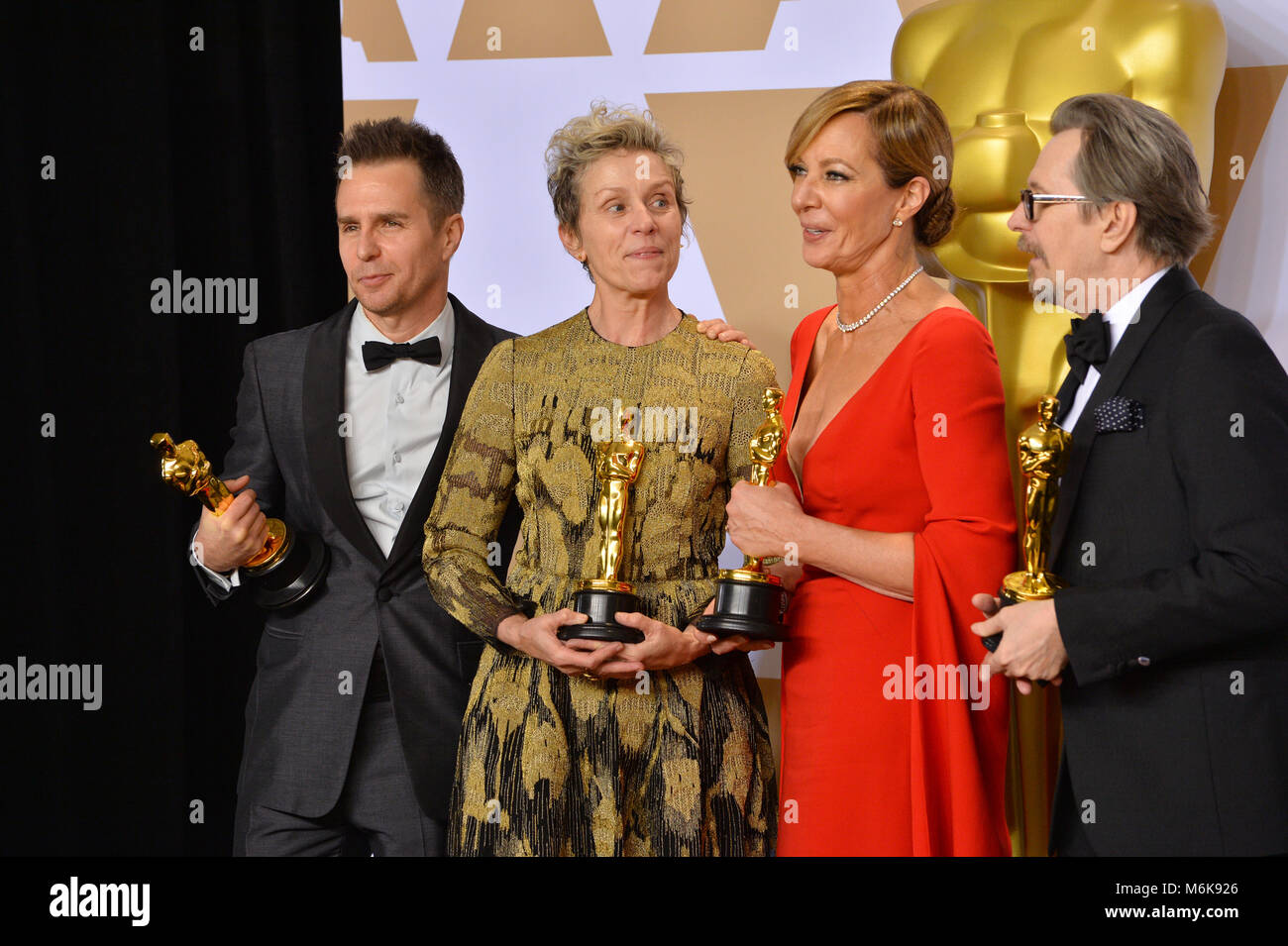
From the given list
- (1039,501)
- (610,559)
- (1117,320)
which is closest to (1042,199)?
(1117,320)

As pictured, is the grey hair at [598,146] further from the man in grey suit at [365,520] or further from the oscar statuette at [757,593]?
the oscar statuette at [757,593]

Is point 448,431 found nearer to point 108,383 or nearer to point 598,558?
point 598,558

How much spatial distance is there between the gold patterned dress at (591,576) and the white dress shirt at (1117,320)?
2.01ft

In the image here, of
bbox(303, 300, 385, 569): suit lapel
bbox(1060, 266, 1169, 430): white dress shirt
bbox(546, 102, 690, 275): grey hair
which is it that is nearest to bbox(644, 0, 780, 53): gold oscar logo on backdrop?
bbox(546, 102, 690, 275): grey hair

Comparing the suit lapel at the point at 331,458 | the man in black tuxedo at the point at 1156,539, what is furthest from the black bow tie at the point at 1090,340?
the suit lapel at the point at 331,458

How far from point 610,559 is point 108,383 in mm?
1778

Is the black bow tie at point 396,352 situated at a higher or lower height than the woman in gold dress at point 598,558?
higher

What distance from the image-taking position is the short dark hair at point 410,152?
2.84 meters

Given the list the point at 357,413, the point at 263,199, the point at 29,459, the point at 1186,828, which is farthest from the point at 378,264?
the point at 1186,828

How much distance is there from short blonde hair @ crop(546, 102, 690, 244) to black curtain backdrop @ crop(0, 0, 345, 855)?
1.21 metres

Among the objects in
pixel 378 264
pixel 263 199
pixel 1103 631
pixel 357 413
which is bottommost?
pixel 1103 631

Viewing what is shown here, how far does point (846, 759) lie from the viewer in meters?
2.28
